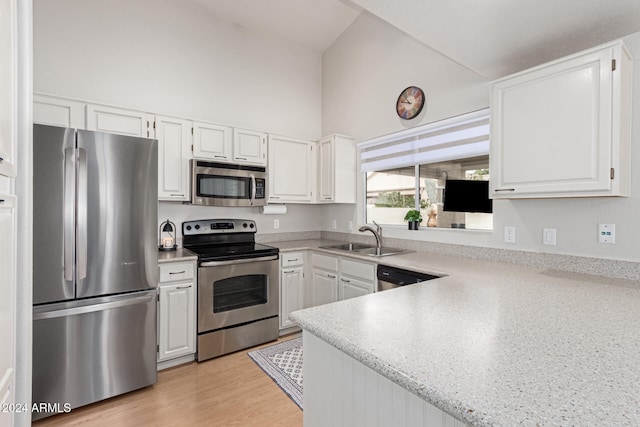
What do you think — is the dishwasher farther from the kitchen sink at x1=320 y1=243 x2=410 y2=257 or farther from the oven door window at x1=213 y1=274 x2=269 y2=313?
the oven door window at x1=213 y1=274 x2=269 y2=313

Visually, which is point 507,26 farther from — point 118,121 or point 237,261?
point 118,121

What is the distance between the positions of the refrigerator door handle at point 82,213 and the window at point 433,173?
8.76 ft

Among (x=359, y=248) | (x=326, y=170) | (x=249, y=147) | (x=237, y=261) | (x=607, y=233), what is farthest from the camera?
(x=326, y=170)

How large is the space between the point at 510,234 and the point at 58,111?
3.55 metres

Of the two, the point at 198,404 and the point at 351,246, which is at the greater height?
the point at 351,246

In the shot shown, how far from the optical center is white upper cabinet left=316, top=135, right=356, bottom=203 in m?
3.62

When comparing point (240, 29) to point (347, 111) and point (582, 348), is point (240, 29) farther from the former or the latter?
point (582, 348)

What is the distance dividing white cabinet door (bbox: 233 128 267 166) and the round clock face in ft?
4.78

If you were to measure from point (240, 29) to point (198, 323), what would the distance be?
10.6ft

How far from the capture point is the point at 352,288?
288cm

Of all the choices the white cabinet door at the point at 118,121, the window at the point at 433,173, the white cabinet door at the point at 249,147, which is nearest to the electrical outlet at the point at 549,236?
the window at the point at 433,173

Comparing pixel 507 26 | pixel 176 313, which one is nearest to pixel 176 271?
pixel 176 313

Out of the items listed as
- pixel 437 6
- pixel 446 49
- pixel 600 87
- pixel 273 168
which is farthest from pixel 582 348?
pixel 273 168

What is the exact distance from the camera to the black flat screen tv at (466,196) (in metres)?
2.56
